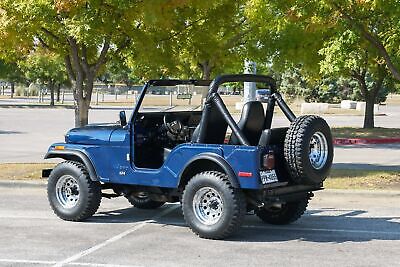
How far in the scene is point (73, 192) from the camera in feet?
30.5

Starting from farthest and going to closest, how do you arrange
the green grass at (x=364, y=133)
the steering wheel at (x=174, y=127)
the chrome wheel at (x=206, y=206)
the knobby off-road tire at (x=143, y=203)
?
the green grass at (x=364, y=133), the knobby off-road tire at (x=143, y=203), the steering wheel at (x=174, y=127), the chrome wheel at (x=206, y=206)

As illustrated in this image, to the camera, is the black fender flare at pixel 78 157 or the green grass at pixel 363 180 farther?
the green grass at pixel 363 180

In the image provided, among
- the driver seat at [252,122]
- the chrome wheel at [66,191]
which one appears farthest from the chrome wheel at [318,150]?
the chrome wheel at [66,191]

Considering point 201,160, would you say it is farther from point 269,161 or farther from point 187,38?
point 187,38

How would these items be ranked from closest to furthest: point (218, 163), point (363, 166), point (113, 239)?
point (218, 163)
point (113, 239)
point (363, 166)

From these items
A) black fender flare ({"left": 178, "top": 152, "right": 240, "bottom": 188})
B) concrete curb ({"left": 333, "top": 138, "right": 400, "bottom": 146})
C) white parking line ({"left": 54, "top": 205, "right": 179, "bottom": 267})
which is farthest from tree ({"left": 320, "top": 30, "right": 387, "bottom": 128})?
black fender flare ({"left": 178, "top": 152, "right": 240, "bottom": 188})

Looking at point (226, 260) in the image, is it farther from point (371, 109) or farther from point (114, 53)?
point (371, 109)

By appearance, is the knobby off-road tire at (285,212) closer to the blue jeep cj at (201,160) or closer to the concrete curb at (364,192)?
the blue jeep cj at (201,160)

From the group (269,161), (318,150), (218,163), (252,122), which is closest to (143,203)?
(252,122)

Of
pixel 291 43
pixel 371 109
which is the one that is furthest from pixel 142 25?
pixel 371 109

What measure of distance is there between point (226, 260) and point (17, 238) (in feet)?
8.82

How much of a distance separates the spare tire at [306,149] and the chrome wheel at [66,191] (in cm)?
312

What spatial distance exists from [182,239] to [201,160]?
0.98 metres

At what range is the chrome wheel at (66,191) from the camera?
927 cm
